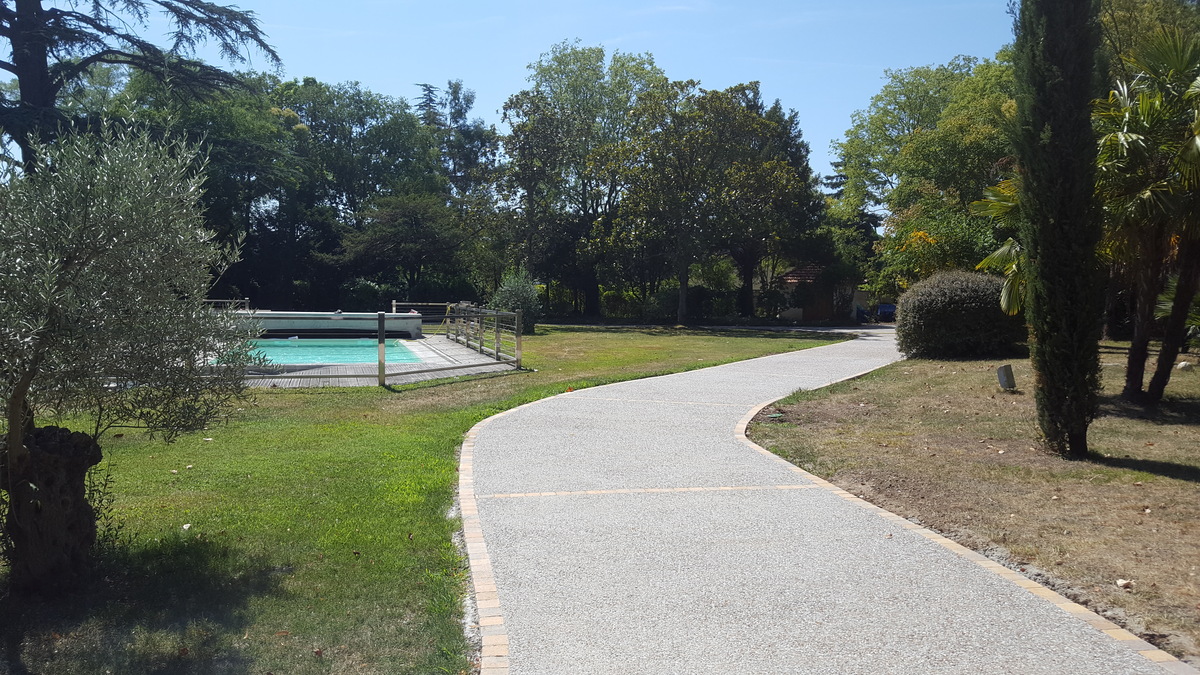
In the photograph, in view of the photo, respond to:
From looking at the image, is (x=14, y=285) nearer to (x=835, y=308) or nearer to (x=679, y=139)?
(x=679, y=139)

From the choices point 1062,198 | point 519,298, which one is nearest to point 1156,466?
point 1062,198

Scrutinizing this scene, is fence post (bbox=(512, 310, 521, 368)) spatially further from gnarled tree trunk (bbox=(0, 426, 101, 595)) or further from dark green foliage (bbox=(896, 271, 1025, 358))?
gnarled tree trunk (bbox=(0, 426, 101, 595))

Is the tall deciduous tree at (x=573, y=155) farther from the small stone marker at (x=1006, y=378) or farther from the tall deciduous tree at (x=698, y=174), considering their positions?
the small stone marker at (x=1006, y=378)

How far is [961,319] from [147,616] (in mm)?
17207

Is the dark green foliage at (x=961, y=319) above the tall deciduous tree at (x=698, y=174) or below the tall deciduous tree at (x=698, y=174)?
below

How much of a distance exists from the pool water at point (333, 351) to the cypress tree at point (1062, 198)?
13.0 metres

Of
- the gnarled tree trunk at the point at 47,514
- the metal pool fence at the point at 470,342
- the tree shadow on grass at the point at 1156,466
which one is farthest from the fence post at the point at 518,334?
the gnarled tree trunk at the point at 47,514

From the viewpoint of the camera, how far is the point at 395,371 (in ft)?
51.8

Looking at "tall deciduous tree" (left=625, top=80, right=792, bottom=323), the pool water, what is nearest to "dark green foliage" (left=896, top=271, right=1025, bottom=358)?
the pool water

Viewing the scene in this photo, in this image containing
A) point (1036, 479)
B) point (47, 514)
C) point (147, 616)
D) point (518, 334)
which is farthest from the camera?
point (518, 334)

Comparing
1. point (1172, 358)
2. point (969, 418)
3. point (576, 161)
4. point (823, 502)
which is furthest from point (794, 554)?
point (576, 161)

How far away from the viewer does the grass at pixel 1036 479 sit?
476cm

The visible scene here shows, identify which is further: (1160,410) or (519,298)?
(519,298)

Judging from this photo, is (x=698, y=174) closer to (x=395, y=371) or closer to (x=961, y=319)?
(x=961, y=319)
